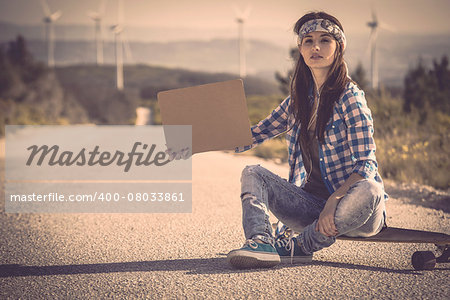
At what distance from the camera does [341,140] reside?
306 cm

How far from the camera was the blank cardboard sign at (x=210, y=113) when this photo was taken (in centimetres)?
318

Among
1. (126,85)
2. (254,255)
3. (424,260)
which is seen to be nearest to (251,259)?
(254,255)

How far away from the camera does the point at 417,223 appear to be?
461cm

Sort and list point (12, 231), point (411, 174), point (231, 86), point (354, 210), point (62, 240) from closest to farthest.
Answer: point (354, 210), point (231, 86), point (62, 240), point (12, 231), point (411, 174)

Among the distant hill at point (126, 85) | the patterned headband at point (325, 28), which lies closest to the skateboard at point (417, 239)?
the patterned headband at point (325, 28)

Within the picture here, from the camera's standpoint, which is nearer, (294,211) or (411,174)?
(294,211)

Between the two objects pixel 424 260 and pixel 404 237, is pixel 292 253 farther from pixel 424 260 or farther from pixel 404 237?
pixel 424 260

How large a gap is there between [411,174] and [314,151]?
4.48 m

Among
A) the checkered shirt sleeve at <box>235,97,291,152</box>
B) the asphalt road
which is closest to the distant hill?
the asphalt road

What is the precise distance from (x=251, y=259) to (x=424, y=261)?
1.16 m

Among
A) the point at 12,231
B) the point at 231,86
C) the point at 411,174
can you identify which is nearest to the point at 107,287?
the point at 231,86

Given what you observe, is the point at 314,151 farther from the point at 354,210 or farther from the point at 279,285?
the point at 279,285

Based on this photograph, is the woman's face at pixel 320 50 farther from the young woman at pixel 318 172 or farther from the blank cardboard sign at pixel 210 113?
the blank cardboard sign at pixel 210 113

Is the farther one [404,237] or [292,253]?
[292,253]
